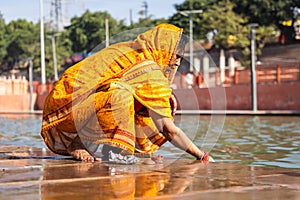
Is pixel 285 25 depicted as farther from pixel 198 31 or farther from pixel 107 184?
pixel 107 184

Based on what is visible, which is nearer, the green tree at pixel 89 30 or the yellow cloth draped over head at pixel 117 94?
the yellow cloth draped over head at pixel 117 94

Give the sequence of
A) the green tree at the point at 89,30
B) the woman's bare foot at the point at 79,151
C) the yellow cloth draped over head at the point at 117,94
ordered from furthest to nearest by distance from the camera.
A: the green tree at the point at 89,30 < the woman's bare foot at the point at 79,151 < the yellow cloth draped over head at the point at 117,94

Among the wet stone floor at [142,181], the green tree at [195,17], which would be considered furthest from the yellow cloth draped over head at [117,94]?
the green tree at [195,17]

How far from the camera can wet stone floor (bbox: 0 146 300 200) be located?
3.36m

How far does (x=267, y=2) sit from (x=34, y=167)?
42442mm

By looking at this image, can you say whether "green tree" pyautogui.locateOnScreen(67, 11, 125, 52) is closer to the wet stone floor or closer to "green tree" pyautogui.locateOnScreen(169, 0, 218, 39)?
"green tree" pyautogui.locateOnScreen(169, 0, 218, 39)

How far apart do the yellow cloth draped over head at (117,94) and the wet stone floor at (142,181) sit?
0.32 metres

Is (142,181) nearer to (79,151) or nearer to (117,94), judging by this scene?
(117,94)

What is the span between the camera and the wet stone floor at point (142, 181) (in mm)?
3359

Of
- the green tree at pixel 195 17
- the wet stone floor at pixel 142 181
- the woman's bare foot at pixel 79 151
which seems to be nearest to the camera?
the wet stone floor at pixel 142 181

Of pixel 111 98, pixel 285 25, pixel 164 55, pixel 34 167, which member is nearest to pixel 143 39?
pixel 164 55

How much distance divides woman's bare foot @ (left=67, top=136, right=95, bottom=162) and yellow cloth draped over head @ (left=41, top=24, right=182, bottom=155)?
0.05 meters

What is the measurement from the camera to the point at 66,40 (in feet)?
222

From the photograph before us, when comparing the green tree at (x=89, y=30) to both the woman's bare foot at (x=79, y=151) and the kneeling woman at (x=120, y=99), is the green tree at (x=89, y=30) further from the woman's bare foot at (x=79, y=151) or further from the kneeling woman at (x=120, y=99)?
the kneeling woman at (x=120, y=99)
